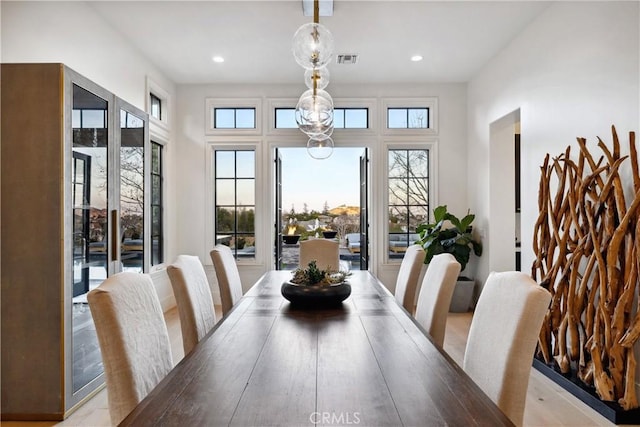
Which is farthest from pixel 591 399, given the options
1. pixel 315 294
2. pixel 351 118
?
pixel 351 118

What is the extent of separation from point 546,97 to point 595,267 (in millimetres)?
1590

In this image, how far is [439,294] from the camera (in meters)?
2.16

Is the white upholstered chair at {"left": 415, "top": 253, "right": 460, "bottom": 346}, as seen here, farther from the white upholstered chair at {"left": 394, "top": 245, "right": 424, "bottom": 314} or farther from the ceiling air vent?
the ceiling air vent

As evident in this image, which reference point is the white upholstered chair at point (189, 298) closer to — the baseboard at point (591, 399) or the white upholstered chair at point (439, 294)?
the white upholstered chair at point (439, 294)

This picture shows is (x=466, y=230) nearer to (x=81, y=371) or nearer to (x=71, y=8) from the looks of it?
(x=81, y=371)

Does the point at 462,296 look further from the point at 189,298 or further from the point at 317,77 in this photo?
the point at 189,298

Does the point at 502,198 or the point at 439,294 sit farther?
the point at 502,198

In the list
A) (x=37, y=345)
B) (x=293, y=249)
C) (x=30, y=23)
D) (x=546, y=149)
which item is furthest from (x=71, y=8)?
(x=293, y=249)

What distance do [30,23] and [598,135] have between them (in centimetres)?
412

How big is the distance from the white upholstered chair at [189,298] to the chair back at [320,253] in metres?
1.57

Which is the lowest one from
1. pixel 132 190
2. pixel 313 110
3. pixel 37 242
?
pixel 37 242

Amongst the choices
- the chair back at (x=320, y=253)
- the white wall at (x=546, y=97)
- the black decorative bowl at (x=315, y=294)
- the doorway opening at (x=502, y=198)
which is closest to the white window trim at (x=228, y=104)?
the chair back at (x=320, y=253)

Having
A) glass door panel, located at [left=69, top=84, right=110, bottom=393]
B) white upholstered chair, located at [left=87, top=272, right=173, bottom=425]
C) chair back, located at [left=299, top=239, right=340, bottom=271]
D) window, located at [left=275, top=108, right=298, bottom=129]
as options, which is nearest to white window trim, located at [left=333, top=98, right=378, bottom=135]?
window, located at [left=275, top=108, right=298, bottom=129]

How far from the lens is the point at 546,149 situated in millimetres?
3596
